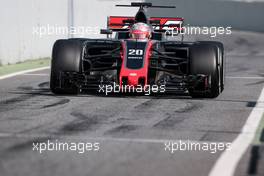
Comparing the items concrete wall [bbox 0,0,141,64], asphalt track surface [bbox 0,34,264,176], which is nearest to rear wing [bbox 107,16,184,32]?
asphalt track surface [bbox 0,34,264,176]

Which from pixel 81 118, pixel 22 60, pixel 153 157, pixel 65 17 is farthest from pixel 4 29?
pixel 153 157

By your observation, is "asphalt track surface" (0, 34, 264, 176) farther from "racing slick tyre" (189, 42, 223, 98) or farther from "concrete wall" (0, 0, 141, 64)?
"concrete wall" (0, 0, 141, 64)

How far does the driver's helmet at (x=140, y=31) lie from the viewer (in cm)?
1348

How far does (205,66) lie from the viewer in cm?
1184

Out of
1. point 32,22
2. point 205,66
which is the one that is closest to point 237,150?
point 205,66

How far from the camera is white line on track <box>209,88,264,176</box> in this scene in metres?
6.44

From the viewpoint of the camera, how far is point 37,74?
17156 mm

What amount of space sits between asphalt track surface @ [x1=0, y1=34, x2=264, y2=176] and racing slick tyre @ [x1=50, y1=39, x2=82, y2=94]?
210 mm

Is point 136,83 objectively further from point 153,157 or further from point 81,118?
point 153,157

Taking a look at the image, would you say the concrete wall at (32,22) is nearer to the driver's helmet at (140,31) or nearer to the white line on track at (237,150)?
the driver's helmet at (140,31)

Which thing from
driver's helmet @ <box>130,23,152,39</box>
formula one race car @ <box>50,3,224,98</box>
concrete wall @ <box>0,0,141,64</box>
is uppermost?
driver's helmet @ <box>130,23,152,39</box>

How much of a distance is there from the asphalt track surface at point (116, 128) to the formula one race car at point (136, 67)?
8.8 inches

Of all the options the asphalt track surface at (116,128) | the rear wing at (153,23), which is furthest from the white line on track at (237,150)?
the rear wing at (153,23)

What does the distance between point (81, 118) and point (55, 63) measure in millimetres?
2558
